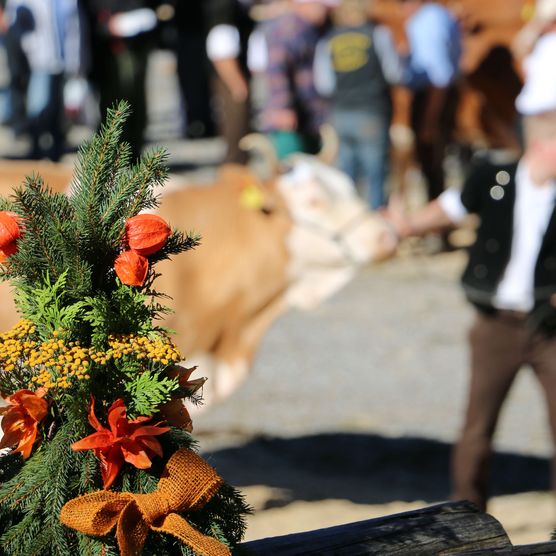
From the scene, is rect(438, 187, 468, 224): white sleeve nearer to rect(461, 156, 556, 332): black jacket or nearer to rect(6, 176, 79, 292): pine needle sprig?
rect(461, 156, 556, 332): black jacket

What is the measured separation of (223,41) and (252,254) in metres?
4.23

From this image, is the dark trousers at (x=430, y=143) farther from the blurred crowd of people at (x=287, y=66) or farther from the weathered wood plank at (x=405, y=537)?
the weathered wood plank at (x=405, y=537)

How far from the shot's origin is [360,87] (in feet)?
31.2

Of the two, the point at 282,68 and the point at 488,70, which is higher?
the point at 282,68

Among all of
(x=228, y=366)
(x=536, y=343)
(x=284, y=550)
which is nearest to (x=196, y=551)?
(x=284, y=550)

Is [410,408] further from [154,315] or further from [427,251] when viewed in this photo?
[154,315]

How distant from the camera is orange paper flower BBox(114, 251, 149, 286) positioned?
1.90m

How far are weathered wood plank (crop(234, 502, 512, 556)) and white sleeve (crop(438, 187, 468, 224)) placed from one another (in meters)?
2.17

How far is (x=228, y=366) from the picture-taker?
554cm

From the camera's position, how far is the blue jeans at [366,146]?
31.7ft

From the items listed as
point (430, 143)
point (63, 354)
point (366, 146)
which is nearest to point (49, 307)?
point (63, 354)

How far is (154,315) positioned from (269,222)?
3.79 m

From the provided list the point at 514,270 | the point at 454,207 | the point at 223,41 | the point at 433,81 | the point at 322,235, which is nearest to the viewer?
the point at 514,270

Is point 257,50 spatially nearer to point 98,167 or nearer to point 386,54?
point 386,54
